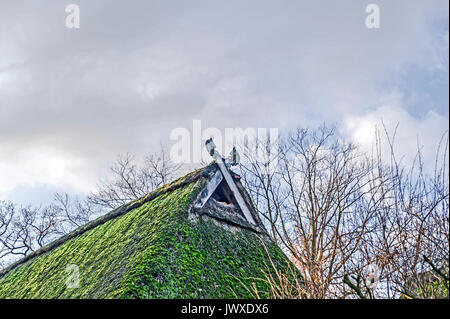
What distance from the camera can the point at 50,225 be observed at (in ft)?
78.4

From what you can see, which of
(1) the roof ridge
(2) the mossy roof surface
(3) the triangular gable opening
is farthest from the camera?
(1) the roof ridge

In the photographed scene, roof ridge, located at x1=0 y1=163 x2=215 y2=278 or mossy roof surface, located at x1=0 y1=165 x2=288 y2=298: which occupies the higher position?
roof ridge, located at x1=0 y1=163 x2=215 y2=278

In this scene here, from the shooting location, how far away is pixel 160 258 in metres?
5.47

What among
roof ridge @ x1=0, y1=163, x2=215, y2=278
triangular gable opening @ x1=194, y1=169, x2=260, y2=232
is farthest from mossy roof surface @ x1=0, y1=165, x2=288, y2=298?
triangular gable opening @ x1=194, y1=169, x2=260, y2=232

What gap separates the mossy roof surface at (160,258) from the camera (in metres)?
5.25

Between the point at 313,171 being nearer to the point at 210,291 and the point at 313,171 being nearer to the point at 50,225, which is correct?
the point at 210,291

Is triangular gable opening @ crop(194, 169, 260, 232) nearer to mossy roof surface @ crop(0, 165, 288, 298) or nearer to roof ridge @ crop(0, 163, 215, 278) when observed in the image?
mossy roof surface @ crop(0, 165, 288, 298)

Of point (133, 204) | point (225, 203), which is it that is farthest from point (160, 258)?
point (133, 204)

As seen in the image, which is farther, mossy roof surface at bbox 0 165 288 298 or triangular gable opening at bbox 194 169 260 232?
triangular gable opening at bbox 194 169 260 232

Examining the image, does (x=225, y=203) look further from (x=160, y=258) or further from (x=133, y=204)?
(x=160, y=258)

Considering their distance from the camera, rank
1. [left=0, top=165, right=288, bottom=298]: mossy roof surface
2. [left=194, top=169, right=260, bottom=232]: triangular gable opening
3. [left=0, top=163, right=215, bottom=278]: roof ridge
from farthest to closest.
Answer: [left=0, top=163, right=215, bottom=278]: roof ridge → [left=194, top=169, right=260, bottom=232]: triangular gable opening → [left=0, top=165, right=288, bottom=298]: mossy roof surface

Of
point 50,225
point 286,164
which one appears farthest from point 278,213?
point 50,225

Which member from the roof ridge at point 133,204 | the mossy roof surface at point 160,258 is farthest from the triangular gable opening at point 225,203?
the roof ridge at point 133,204

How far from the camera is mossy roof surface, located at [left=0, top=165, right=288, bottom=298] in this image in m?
5.25
